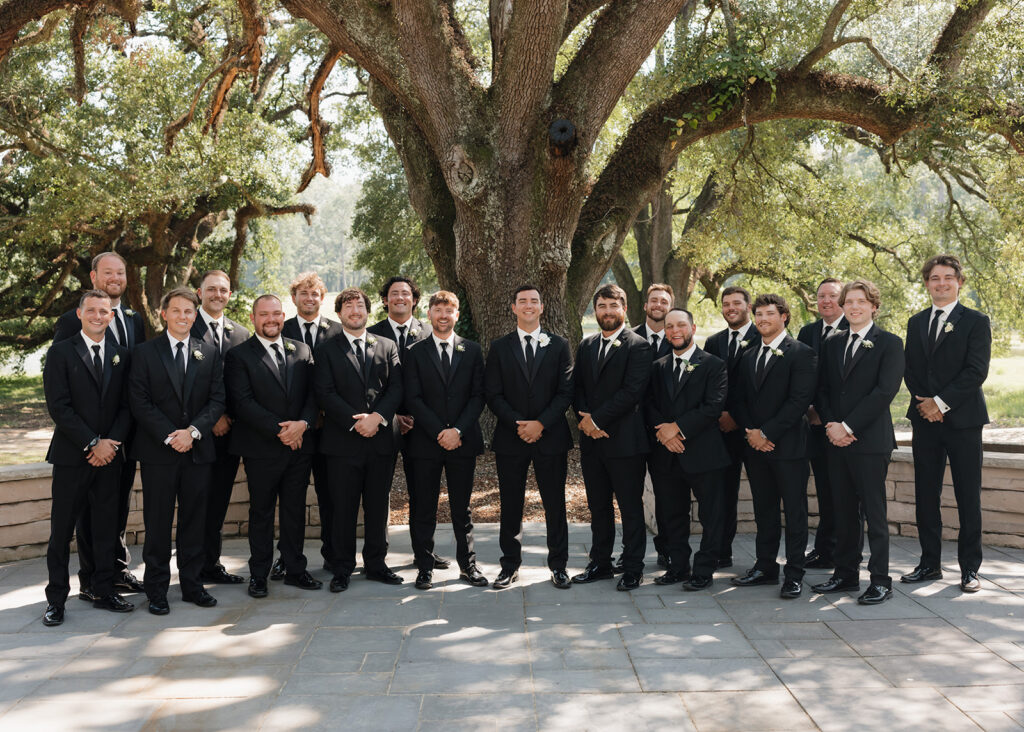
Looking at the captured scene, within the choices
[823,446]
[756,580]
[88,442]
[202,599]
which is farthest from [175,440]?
[823,446]

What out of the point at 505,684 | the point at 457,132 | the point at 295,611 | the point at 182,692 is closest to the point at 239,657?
the point at 182,692

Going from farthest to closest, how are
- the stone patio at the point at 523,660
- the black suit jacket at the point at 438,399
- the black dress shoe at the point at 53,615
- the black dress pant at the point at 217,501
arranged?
the black dress pant at the point at 217,501
the black suit jacket at the point at 438,399
the black dress shoe at the point at 53,615
the stone patio at the point at 523,660

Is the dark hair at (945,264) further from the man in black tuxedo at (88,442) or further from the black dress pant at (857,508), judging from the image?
the man in black tuxedo at (88,442)

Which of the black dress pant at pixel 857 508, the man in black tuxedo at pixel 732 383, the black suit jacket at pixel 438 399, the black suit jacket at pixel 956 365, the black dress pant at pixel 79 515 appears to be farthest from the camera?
the man in black tuxedo at pixel 732 383

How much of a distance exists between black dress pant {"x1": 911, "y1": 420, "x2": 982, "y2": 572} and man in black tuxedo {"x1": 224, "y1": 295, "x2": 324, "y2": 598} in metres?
4.12

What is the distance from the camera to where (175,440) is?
5094mm

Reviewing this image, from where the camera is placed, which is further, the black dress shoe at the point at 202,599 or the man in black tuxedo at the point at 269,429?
the man in black tuxedo at the point at 269,429

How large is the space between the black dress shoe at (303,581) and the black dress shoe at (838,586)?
3.28 meters

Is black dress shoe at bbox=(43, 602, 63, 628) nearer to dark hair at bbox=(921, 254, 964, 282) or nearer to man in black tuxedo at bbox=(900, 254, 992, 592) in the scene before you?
man in black tuxedo at bbox=(900, 254, 992, 592)

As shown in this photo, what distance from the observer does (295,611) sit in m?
5.08

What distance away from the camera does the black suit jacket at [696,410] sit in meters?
5.51

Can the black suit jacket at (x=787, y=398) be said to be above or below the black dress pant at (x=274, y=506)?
above

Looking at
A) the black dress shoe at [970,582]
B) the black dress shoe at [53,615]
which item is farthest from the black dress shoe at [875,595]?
the black dress shoe at [53,615]

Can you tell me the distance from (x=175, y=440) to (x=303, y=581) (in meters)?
1.29
